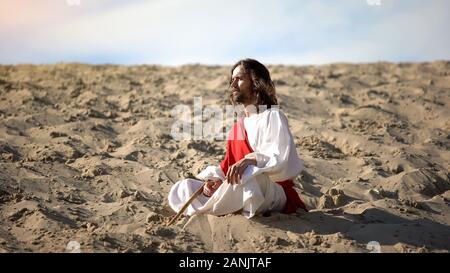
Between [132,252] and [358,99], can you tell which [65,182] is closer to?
[132,252]

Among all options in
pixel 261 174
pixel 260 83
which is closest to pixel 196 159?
pixel 260 83

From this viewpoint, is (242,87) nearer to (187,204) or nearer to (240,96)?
(240,96)

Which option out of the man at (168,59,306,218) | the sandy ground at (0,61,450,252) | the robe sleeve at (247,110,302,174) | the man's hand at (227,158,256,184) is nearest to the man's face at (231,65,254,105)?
the man at (168,59,306,218)

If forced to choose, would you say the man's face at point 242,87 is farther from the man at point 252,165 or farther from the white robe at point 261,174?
the white robe at point 261,174

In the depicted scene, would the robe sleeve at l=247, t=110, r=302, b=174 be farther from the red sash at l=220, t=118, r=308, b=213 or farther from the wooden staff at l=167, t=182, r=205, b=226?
the wooden staff at l=167, t=182, r=205, b=226

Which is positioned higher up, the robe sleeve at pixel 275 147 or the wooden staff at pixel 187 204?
the robe sleeve at pixel 275 147

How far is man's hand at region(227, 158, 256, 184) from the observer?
3807 millimetres

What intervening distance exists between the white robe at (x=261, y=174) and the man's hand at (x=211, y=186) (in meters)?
0.03

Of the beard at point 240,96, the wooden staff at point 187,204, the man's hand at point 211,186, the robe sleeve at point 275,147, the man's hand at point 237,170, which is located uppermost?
the beard at point 240,96

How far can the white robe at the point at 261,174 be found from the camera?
3.83m

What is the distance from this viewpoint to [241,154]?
4.11 meters

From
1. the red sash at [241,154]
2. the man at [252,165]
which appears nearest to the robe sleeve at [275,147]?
the man at [252,165]
